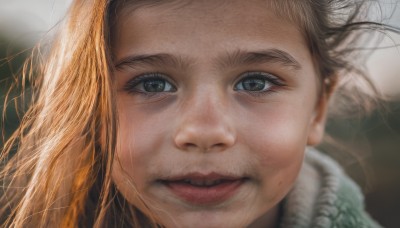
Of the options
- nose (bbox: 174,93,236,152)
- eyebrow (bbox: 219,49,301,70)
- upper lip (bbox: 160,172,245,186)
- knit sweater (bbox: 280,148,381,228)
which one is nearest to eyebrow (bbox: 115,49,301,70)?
eyebrow (bbox: 219,49,301,70)

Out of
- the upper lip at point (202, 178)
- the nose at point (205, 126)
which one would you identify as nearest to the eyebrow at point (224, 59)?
the nose at point (205, 126)

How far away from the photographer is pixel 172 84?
161 cm

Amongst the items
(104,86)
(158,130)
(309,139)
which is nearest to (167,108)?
(158,130)

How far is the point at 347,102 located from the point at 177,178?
116cm

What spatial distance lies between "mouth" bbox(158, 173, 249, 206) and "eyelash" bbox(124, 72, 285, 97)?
0.79ft

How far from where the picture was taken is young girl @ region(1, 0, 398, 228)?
1.54 m

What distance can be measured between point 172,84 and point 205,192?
0.30 meters

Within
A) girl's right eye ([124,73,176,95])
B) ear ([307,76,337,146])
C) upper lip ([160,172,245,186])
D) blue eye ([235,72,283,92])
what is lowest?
upper lip ([160,172,245,186])

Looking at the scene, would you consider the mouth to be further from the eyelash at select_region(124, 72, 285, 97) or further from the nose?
the eyelash at select_region(124, 72, 285, 97)

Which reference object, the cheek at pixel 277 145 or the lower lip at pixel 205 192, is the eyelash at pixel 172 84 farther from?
the lower lip at pixel 205 192

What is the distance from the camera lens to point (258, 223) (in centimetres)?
196

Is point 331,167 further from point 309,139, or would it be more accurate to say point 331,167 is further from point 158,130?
point 158,130

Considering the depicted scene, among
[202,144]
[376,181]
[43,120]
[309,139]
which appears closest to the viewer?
[202,144]

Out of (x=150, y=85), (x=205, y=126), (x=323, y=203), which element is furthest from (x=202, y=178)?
(x=323, y=203)
